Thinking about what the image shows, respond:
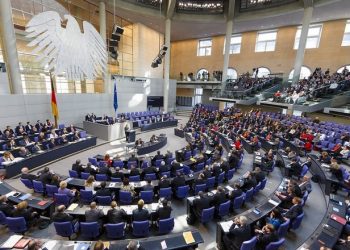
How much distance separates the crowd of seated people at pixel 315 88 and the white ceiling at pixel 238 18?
20.1 feet

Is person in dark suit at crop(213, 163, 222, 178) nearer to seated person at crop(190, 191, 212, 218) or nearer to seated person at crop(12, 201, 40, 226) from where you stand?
seated person at crop(190, 191, 212, 218)

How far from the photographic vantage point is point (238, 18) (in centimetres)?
2214

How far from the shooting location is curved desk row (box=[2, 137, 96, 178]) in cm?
799

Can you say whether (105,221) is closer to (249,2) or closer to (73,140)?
(73,140)

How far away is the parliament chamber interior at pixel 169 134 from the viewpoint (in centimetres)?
485

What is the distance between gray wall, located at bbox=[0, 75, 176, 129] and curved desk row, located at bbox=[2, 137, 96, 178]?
5063 mm

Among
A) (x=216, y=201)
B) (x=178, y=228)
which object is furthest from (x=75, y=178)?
(x=216, y=201)

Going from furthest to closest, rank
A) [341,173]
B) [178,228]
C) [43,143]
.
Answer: [43,143], [341,173], [178,228]

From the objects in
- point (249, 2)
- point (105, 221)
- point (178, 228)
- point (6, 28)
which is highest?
point (249, 2)

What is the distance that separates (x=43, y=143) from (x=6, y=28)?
7732mm

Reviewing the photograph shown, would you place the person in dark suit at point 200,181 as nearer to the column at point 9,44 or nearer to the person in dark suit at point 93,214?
the person in dark suit at point 93,214

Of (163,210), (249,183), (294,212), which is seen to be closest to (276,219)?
(294,212)

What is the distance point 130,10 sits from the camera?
64.1ft

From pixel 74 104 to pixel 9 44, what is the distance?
5.71 meters
